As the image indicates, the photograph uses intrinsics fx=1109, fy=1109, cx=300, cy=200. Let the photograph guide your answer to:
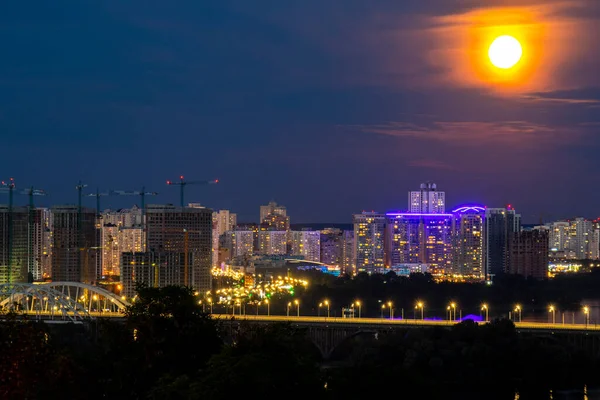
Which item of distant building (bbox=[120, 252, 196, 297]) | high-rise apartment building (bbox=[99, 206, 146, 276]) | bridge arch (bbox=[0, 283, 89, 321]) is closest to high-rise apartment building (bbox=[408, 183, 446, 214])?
high-rise apartment building (bbox=[99, 206, 146, 276])

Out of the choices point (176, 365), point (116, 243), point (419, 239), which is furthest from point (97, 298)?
point (419, 239)

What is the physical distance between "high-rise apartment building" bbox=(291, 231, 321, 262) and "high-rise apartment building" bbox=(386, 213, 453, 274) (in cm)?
1024

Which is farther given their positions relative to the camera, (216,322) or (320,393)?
(216,322)

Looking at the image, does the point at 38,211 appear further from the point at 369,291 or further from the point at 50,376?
the point at 50,376

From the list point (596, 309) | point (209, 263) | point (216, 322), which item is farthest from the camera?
point (209, 263)

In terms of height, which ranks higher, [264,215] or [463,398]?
[264,215]

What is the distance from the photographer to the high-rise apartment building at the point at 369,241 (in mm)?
78188

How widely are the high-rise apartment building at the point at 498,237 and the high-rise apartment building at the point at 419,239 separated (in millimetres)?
4204

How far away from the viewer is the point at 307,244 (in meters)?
91.0

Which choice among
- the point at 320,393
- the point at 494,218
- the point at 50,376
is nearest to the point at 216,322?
the point at 320,393

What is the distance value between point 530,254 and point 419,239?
13.5 metres

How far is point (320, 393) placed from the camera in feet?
39.7

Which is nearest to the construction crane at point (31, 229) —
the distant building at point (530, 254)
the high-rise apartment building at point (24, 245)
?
the high-rise apartment building at point (24, 245)

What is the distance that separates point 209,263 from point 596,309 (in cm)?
1984
